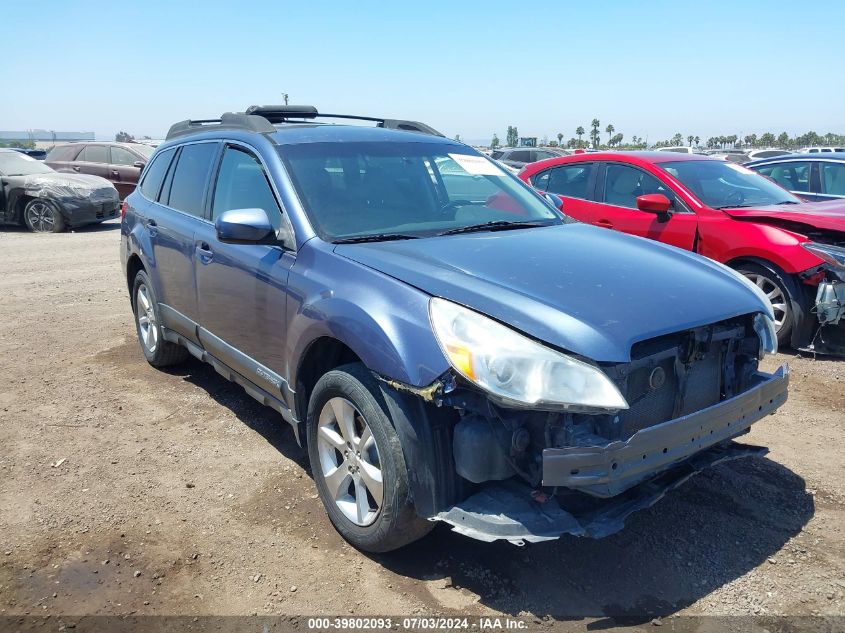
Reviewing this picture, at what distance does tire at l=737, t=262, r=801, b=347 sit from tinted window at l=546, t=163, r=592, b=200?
1.92m

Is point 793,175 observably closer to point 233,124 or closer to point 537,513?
point 233,124

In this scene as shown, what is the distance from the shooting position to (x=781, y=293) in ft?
18.6

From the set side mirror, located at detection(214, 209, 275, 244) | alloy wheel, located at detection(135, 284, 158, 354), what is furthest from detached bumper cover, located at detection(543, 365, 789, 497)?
alloy wheel, located at detection(135, 284, 158, 354)

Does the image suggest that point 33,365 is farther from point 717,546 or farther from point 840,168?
point 840,168

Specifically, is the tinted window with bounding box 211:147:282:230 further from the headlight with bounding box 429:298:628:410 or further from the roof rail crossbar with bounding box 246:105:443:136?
the headlight with bounding box 429:298:628:410

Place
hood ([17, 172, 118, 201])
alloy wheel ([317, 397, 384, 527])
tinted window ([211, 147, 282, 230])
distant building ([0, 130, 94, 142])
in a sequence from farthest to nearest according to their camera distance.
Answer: distant building ([0, 130, 94, 142]) < hood ([17, 172, 118, 201]) < tinted window ([211, 147, 282, 230]) < alloy wheel ([317, 397, 384, 527])

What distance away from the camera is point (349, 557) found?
309 centimetres

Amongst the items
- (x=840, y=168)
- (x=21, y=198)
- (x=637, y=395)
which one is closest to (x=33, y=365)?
(x=637, y=395)

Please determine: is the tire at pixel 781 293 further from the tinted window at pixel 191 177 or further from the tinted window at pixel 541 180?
the tinted window at pixel 191 177

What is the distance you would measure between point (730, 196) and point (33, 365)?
20.6 feet

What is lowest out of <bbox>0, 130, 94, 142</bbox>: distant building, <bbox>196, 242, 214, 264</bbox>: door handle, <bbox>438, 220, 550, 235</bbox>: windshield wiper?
<bbox>196, 242, 214, 264</bbox>: door handle

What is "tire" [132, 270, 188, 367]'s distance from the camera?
17.3 feet

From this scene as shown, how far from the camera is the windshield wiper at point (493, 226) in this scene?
11.8 ft

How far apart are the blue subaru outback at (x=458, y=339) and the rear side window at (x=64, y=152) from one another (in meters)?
14.8
